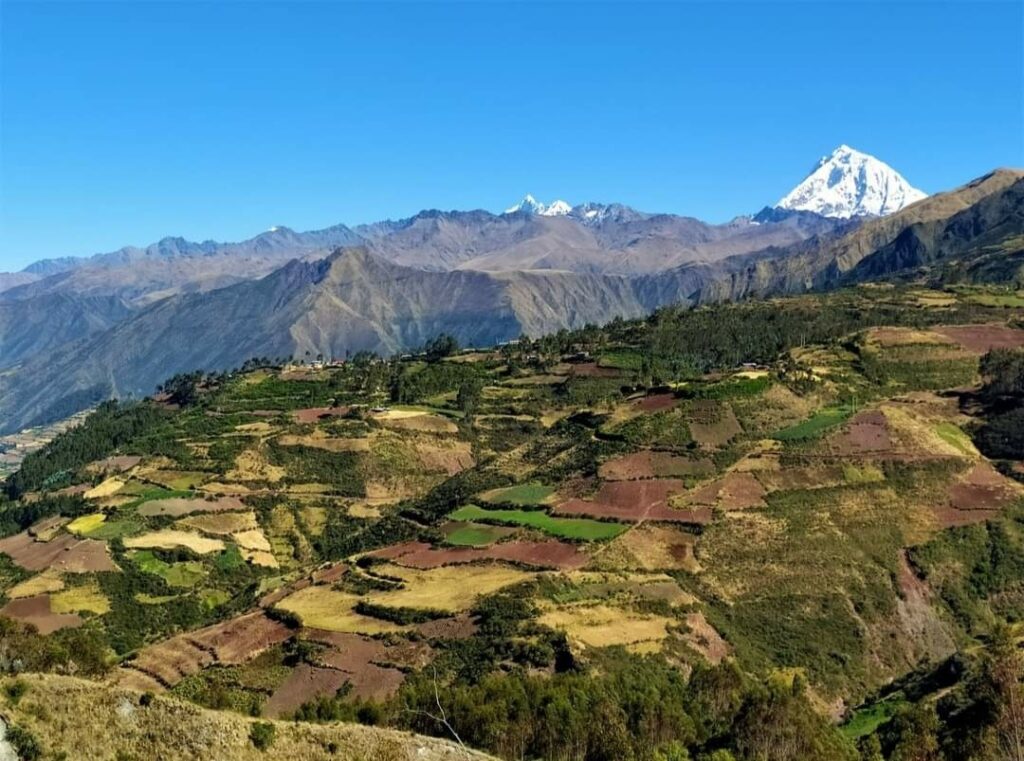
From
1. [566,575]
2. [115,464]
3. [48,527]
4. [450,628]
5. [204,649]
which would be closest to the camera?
[450,628]

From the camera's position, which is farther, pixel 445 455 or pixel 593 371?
pixel 593 371

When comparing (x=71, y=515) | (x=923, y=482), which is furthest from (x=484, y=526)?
(x=71, y=515)

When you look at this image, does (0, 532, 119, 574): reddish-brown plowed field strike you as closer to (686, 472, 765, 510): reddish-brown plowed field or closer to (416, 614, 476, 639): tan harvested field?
(416, 614, 476, 639): tan harvested field

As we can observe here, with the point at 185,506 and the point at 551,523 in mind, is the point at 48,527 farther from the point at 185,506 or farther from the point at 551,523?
the point at 551,523

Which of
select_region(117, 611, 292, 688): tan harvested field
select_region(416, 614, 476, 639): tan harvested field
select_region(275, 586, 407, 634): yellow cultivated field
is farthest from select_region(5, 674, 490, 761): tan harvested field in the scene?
select_region(275, 586, 407, 634): yellow cultivated field

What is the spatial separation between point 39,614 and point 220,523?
30790 millimetres

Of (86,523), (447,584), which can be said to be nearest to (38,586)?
(86,523)

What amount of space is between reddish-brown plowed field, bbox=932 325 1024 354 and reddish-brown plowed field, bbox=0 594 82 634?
5583 inches

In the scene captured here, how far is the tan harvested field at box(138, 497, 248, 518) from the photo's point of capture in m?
134

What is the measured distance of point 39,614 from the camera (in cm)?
10388

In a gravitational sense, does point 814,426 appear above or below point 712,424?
below

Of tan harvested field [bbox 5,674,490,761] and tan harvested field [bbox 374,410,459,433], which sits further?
tan harvested field [bbox 374,410,459,433]

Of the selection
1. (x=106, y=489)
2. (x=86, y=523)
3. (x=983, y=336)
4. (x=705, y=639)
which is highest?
(x=983, y=336)

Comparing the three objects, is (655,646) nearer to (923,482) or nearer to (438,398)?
(923,482)
